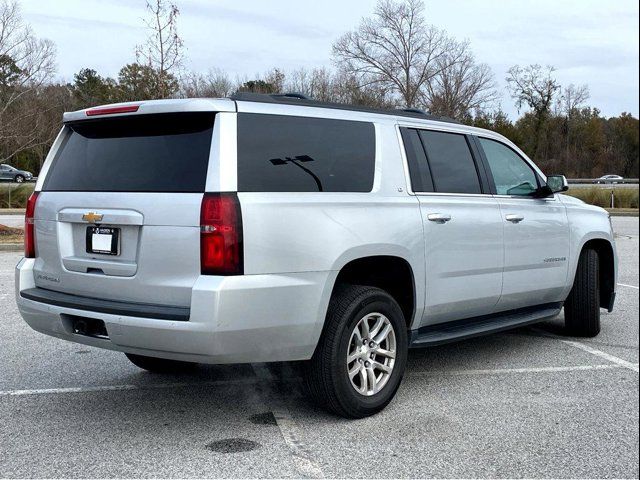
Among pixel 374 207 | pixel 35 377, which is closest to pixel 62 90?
pixel 35 377

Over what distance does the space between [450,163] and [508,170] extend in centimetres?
84

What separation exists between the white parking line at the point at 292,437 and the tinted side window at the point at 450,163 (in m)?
1.83

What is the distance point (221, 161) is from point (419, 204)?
5.00ft

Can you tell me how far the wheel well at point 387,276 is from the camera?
4422 millimetres

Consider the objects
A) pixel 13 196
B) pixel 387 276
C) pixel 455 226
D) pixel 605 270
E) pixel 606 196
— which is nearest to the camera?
pixel 387 276

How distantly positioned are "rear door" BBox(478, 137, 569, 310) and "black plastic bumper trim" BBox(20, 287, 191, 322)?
107 inches

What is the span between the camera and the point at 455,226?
4.91 metres

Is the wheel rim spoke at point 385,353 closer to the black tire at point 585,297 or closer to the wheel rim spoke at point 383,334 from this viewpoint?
the wheel rim spoke at point 383,334

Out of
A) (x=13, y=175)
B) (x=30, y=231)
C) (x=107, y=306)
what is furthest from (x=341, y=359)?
(x=13, y=175)

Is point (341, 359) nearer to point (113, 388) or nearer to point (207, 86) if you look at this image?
point (113, 388)

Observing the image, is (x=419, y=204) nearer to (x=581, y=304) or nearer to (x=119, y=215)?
(x=119, y=215)

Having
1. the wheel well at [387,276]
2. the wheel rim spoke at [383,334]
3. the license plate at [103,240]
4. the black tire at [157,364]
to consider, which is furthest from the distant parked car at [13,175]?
the wheel rim spoke at [383,334]

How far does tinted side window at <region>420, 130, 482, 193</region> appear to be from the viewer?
16.5 feet

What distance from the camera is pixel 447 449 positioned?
379cm
